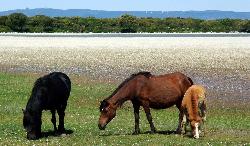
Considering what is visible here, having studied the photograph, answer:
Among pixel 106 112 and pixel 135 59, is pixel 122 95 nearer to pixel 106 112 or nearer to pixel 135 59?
pixel 106 112

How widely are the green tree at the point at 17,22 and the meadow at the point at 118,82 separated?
3102 centimetres

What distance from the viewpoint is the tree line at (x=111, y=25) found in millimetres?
102562

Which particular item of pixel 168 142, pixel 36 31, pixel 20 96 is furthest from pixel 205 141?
pixel 36 31

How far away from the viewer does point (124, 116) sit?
77.2ft

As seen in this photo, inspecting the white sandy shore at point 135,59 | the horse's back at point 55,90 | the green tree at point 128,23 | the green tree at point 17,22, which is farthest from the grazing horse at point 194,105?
the green tree at point 17,22

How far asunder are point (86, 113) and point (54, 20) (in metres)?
87.4

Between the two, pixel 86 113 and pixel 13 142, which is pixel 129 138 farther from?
pixel 86 113

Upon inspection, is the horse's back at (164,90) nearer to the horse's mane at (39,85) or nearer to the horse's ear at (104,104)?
the horse's ear at (104,104)

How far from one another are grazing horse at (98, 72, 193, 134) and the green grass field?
0.70 m

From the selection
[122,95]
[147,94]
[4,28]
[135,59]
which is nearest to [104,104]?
[122,95]

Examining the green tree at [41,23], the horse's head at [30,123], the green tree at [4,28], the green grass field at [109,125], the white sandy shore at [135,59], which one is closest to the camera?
the green grass field at [109,125]

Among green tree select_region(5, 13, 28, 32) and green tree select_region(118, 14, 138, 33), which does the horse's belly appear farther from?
green tree select_region(5, 13, 28, 32)

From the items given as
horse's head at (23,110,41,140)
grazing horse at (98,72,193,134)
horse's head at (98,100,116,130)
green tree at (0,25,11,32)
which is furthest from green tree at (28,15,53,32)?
horse's head at (23,110,41,140)

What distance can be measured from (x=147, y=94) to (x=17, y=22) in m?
88.0
